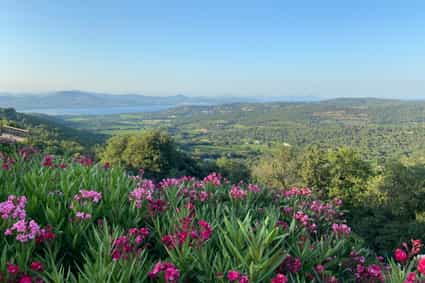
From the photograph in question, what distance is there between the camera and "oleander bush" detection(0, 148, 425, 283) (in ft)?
4.99

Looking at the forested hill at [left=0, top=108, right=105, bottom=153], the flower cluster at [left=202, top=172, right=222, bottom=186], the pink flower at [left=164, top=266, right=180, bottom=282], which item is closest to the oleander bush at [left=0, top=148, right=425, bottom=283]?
the pink flower at [left=164, top=266, right=180, bottom=282]

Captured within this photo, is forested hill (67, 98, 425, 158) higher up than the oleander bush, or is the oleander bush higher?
the oleander bush

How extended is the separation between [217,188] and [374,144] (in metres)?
89.3

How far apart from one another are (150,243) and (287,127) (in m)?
117

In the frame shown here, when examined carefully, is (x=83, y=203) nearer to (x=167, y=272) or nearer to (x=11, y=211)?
(x=11, y=211)

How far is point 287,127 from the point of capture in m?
115

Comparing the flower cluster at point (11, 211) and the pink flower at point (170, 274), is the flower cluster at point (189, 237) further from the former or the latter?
the flower cluster at point (11, 211)

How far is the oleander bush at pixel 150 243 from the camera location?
1.52 m

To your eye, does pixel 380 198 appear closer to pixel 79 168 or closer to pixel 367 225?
pixel 367 225

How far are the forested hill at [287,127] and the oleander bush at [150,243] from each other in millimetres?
57414

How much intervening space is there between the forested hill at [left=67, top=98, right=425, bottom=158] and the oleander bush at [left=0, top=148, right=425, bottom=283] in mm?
57414

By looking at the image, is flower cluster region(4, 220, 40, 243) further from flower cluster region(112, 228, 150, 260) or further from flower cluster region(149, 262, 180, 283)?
flower cluster region(149, 262, 180, 283)

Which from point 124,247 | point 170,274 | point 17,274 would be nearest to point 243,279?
point 170,274

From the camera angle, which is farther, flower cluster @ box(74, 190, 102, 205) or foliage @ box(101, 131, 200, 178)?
foliage @ box(101, 131, 200, 178)
